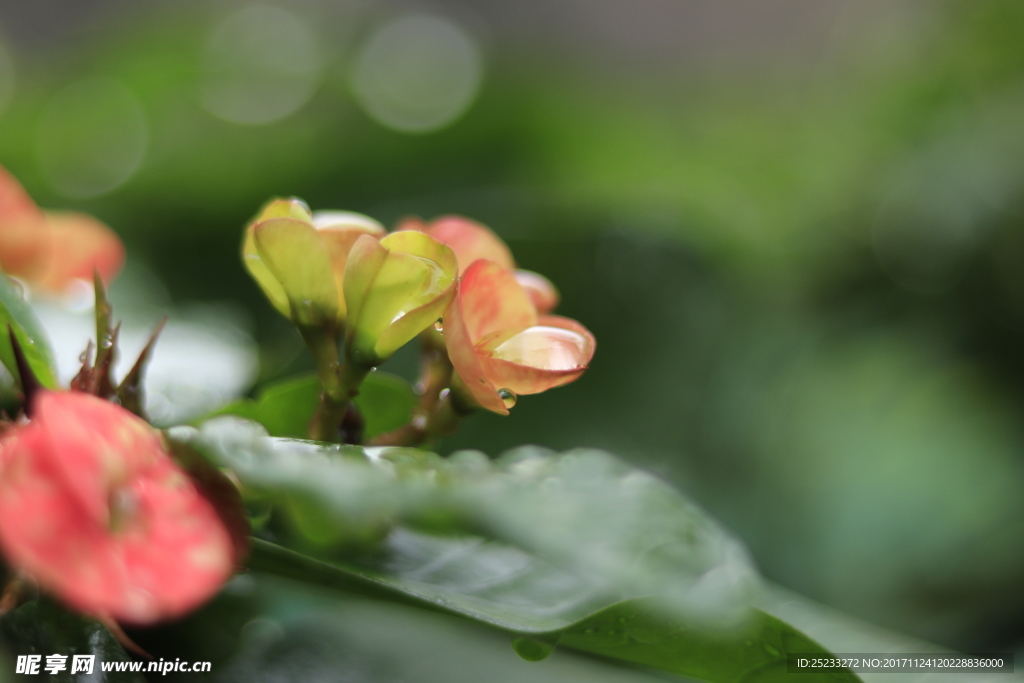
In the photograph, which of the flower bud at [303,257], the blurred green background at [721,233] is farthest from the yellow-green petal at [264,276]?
the blurred green background at [721,233]

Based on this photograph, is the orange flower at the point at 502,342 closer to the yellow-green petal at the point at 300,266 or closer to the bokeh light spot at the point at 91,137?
the yellow-green petal at the point at 300,266

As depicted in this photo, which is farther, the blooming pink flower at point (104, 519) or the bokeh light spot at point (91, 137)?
the bokeh light spot at point (91, 137)

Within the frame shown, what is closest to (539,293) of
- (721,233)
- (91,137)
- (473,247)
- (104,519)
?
(473,247)

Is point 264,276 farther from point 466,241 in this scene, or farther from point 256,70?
point 256,70

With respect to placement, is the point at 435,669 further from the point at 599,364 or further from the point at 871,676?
the point at 599,364

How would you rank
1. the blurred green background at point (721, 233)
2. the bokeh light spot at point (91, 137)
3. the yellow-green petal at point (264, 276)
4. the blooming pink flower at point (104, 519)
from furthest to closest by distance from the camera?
the bokeh light spot at point (91, 137) < the blurred green background at point (721, 233) < the yellow-green petal at point (264, 276) < the blooming pink flower at point (104, 519)

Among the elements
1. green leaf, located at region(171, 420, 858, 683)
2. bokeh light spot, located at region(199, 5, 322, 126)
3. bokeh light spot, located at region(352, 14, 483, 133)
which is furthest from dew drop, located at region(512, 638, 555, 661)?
bokeh light spot, located at region(199, 5, 322, 126)

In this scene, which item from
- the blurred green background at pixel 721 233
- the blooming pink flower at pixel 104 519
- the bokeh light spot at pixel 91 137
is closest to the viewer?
the blooming pink flower at pixel 104 519
